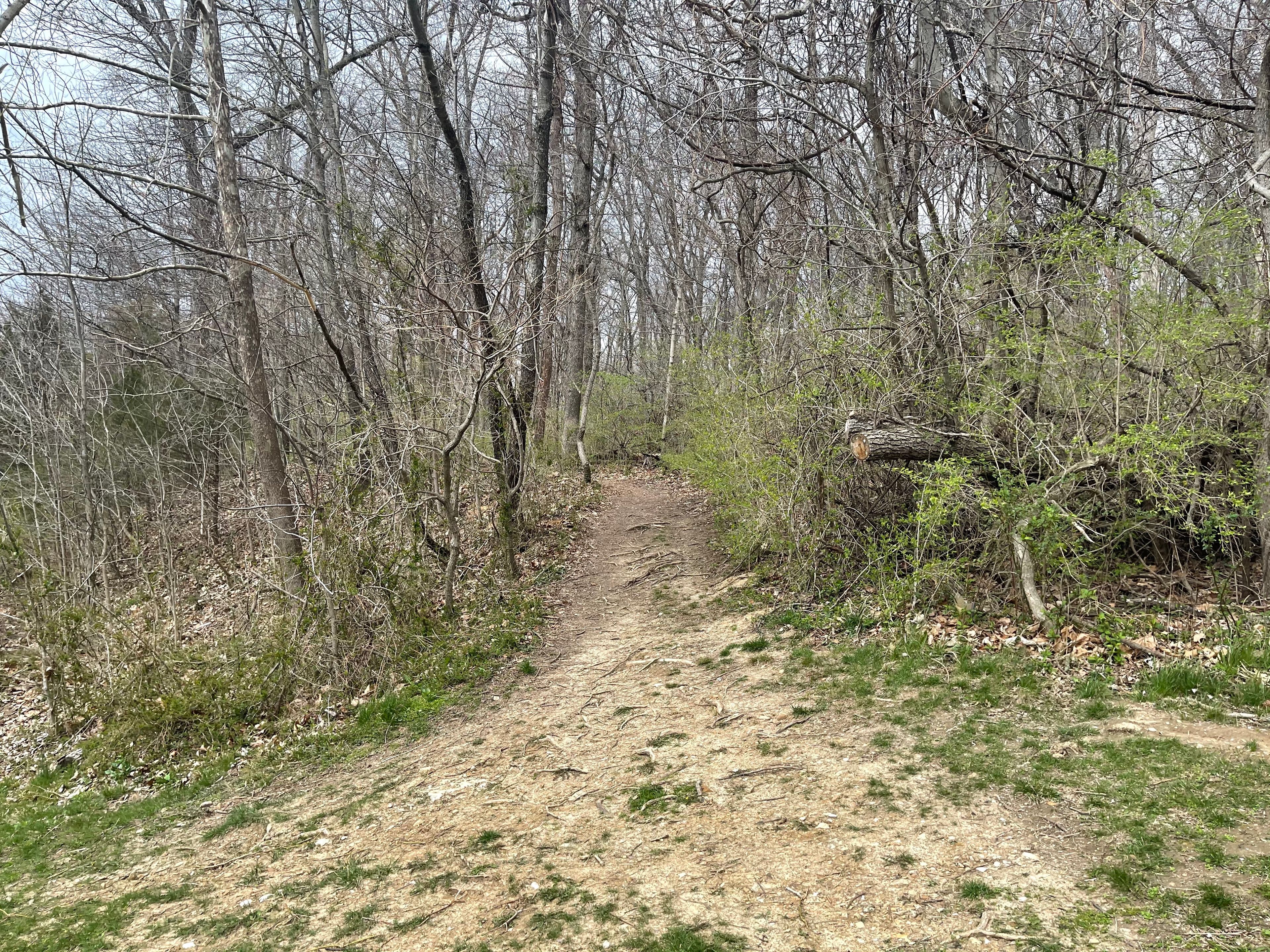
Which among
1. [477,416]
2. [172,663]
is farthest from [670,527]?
[172,663]

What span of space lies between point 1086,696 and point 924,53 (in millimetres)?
5626

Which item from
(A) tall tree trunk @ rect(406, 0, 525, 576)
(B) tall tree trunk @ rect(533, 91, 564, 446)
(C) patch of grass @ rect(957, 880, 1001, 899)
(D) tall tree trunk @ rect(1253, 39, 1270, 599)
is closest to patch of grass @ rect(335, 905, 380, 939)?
(C) patch of grass @ rect(957, 880, 1001, 899)

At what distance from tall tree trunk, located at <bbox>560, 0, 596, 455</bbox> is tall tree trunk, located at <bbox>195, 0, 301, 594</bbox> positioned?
3613mm

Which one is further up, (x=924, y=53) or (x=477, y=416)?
(x=924, y=53)

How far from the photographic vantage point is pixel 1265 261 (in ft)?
14.6

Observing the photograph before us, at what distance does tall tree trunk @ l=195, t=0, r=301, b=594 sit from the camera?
752 cm

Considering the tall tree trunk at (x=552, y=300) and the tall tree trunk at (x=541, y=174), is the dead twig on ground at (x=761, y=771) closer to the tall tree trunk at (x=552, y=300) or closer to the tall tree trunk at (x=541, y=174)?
the tall tree trunk at (x=552, y=300)

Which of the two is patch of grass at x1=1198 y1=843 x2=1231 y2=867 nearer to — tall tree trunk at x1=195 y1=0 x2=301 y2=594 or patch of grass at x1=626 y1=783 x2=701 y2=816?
patch of grass at x1=626 y1=783 x2=701 y2=816

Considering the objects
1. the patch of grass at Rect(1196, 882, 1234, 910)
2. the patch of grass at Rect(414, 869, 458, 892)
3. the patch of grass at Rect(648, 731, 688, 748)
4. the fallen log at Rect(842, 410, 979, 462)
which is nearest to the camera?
the patch of grass at Rect(1196, 882, 1234, 910)

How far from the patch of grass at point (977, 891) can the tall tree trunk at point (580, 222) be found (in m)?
6.34

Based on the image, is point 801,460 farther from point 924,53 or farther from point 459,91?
point 459,91

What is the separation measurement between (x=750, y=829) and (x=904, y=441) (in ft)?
10.4

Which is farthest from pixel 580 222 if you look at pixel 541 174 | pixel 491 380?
pixel 491 380

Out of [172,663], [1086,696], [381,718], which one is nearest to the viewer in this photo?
[1086,696]
